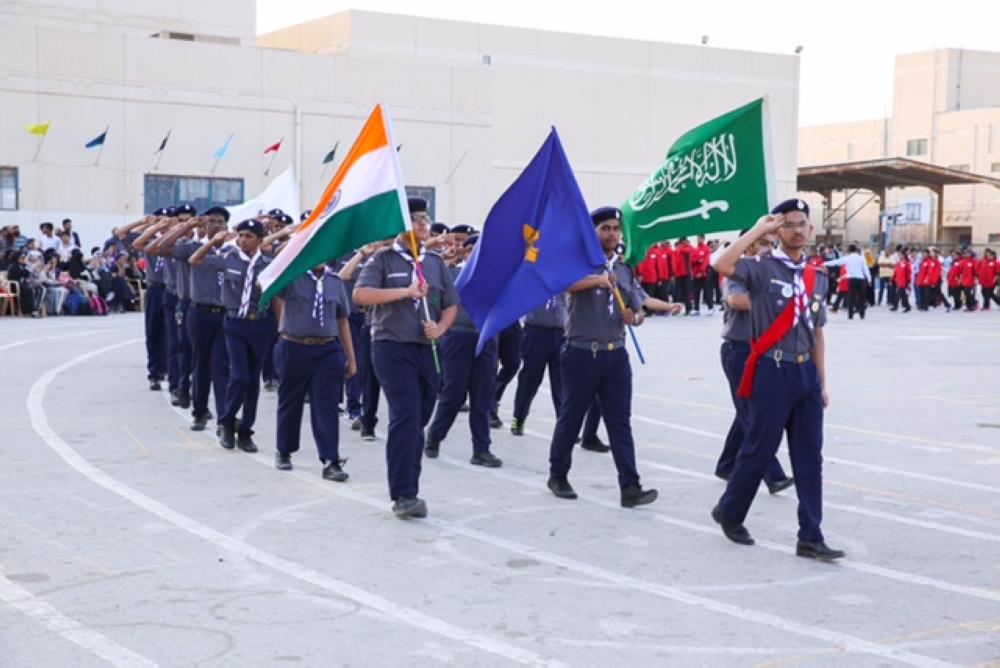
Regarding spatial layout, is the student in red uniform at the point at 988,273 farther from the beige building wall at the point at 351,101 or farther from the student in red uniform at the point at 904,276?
the beige building wall at the point at 351,101

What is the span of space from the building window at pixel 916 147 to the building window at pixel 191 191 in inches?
2024

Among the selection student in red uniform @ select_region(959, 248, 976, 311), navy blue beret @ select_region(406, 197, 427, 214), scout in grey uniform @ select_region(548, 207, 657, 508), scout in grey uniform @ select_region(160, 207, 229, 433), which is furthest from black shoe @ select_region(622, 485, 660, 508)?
student in red uniform @ select_region(959, 248, 976, 311)

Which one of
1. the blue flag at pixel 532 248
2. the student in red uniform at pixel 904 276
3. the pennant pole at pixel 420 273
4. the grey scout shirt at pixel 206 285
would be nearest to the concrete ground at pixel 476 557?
the pennant pole at pixel 420 273

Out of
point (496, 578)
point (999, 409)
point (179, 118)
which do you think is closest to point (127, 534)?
point (496, 578)

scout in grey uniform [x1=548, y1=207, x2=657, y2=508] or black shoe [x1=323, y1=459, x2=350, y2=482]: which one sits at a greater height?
scout in grey uniform [x1=548, y1=207, x2=657, y2=508]

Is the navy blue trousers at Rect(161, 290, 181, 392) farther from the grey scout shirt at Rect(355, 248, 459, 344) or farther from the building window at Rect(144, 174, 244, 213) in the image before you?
the building window at Rect(144, 174, 244, 213)

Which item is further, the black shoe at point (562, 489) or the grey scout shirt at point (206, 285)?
the grey scout shirt at point (206, 285)

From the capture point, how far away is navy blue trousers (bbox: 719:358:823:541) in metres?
7.71

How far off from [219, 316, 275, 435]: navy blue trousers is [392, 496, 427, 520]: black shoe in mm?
2979

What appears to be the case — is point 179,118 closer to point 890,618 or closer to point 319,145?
point 319,145

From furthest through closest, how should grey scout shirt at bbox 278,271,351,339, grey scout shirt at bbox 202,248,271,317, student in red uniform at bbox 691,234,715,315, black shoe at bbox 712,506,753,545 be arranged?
student in red uniform at bbox 691,234,715,315, grey scout shirt at bbox 202,248,271,317, grey scout shirt at bbox 278,271,351,339, black shoe at bbox 712,506,753,545

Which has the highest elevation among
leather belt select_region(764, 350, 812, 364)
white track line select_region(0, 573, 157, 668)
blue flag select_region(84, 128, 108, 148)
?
blue flag select_region(84, 128, 108, 148)

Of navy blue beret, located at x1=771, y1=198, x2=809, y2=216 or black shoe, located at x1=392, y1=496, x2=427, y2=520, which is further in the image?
black shoe, located at x1=392, y1=496, x2=427, y2=520

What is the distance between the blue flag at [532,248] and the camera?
9.13 m
